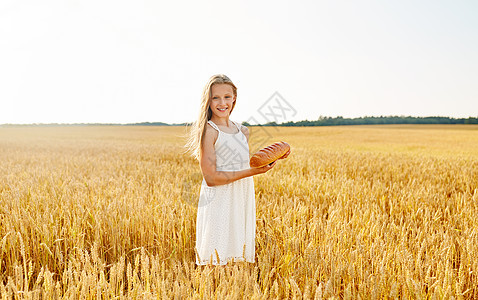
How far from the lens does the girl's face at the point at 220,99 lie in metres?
2.23

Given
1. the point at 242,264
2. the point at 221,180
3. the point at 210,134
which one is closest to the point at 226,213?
the point at 221,180

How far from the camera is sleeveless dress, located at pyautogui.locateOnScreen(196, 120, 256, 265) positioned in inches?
88.8

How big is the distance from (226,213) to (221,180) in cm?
28

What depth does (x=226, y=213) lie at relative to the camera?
7.45ft

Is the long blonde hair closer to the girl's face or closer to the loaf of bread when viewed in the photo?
the girl's face

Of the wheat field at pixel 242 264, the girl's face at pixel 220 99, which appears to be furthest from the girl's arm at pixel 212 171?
the wheat field at pixel 242 264

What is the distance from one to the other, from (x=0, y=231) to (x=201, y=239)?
6.67ft

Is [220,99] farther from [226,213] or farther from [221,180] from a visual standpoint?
[226,213]

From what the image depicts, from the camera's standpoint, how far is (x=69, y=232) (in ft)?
8.48

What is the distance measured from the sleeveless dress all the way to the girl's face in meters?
0.10

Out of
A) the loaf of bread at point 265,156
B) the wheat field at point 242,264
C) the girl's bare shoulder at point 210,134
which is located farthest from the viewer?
the girl's bare shoulder at point 210,134

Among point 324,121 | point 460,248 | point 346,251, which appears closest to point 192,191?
point 346,251

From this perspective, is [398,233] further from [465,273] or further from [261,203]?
[261,203]

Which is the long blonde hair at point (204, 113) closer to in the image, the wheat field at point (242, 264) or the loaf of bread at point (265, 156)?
the wheat field at point (242, 264)
